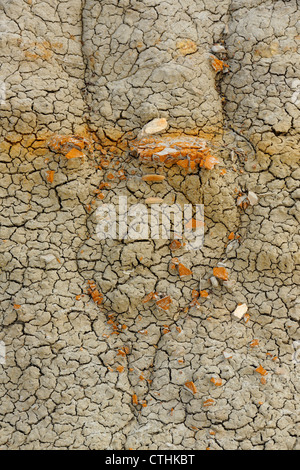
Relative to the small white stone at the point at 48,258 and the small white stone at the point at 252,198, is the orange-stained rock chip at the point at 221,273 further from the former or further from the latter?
the small white stone at the point at 48,258

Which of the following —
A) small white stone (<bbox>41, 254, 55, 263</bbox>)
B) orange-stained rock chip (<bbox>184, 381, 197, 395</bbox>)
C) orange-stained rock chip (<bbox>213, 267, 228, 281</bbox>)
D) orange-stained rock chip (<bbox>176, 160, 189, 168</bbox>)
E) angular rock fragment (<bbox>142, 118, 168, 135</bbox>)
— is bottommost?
orange-stained rock chip (<bbox>184, 381, 197, 395</bbox>)

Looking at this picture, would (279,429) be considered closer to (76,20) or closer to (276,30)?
(276,30)

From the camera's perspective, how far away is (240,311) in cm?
252

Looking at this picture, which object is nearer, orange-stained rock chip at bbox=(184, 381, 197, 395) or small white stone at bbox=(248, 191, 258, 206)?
orange-stained rock chip at bbox=(184, 381, 197, 395)

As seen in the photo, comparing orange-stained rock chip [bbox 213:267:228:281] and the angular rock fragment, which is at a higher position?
the angular rock fragment

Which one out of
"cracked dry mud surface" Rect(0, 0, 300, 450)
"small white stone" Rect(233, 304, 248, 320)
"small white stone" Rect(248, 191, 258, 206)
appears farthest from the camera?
"small white stone" Rect(248, 191, 258, 206)

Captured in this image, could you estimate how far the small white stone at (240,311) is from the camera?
2516 mm

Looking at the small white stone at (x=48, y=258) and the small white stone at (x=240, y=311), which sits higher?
the small white stone at (x=48, y=258)

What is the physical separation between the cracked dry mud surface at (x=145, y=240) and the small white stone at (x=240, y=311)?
4 centimetres

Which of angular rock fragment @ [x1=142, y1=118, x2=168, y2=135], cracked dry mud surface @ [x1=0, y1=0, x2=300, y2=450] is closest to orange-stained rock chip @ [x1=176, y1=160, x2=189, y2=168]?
cracked dry mud surface @ [x1=0, y1=0, x2=300, y2=450]

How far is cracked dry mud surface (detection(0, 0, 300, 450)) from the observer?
7.70 feet

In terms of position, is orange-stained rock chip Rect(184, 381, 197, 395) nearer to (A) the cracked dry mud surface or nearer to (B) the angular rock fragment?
(A) the cracked dry mud surface

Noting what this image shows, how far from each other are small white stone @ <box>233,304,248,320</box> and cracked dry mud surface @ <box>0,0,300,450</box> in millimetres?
43

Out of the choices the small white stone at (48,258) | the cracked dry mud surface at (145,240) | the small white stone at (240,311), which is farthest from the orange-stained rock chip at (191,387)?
the small white stone at (48,258)
